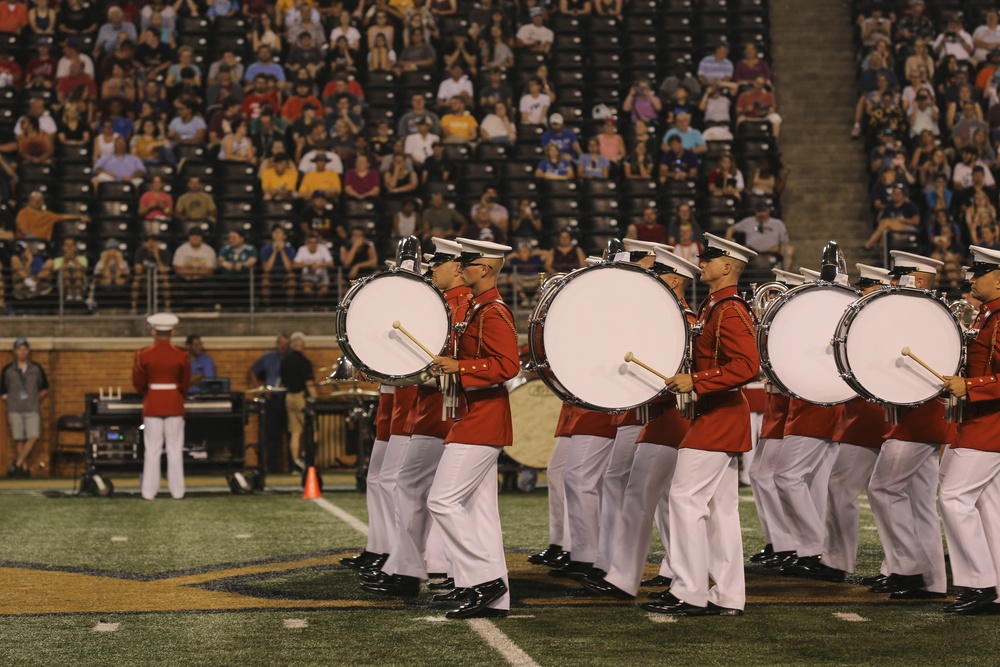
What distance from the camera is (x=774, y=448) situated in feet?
32.4

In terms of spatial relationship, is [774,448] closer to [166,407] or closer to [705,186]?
[166,407]

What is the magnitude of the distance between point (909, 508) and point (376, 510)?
3.09 m

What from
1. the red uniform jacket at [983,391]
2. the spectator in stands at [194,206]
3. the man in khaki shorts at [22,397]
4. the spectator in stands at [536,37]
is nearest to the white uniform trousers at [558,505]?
the red uniform jacket at [983,391]

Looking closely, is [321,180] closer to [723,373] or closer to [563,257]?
[563,257]

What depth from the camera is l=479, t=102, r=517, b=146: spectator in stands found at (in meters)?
20.1

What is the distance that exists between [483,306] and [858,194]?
1416cm

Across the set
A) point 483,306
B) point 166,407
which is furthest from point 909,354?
point 166,407

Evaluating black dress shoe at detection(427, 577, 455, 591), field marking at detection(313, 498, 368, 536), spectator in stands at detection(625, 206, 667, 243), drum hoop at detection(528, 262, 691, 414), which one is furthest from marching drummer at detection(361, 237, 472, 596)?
spectator in stands at detection(625, 206, 667, 243)

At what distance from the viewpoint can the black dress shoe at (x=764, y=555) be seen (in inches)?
381

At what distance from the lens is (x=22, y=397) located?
691 inches

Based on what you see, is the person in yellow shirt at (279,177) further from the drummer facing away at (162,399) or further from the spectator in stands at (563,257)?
the drummer facing away at (162,399)

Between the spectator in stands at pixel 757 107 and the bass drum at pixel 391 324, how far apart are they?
44.6 ft

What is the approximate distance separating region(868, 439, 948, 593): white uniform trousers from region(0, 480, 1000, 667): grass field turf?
0.29 meters

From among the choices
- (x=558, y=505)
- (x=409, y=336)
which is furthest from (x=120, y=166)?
(x=409, y=336)
